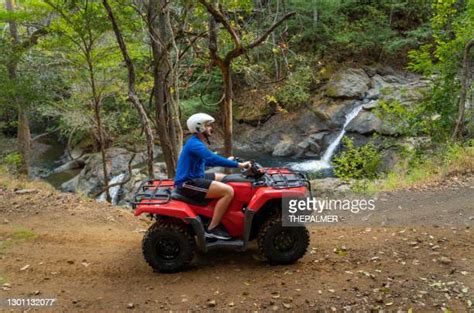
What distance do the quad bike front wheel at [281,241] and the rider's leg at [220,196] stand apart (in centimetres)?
51

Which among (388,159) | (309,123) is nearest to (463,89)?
(388,159)

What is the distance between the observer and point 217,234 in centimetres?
469

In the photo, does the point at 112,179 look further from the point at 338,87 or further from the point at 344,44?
the point at 344,44

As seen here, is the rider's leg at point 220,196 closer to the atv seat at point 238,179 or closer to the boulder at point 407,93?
the atv seat at point 238,179

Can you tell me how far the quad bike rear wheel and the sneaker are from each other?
0.19 m

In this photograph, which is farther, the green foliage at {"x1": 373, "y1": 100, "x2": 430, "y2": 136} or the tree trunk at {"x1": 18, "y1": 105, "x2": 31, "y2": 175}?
the tree trunk at {"x1": 18, "y1": 105, "x2": 31, "y2": 175}

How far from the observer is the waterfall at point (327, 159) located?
17.1m

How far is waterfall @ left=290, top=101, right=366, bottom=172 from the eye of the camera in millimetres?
17112

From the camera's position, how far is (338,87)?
66.6ft

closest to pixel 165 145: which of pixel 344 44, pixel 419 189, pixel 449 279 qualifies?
pixel 419 189

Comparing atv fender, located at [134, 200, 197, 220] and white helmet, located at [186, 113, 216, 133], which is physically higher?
white helmet, located at [186, 113, 216, 133]

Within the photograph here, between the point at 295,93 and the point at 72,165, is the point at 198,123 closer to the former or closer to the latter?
the point at 295,93

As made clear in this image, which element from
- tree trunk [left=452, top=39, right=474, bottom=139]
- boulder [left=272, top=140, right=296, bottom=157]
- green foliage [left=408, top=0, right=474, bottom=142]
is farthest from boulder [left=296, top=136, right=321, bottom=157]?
tree trunk [left=452, top=39, right=474, bottom=139]

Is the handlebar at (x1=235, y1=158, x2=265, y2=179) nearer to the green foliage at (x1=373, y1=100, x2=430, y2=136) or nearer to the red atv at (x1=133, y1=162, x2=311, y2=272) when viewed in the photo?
the red atv at (x1=133, y1=162, x2=311, y2=272)
